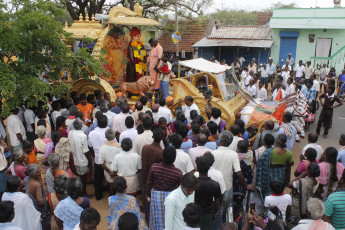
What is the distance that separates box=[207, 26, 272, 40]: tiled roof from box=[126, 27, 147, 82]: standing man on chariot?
13.0 metres

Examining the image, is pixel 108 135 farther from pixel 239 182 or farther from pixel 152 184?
pixel 239 182

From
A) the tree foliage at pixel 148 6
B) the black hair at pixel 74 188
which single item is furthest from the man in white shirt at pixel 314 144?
the tree foliage at pixel 148 6

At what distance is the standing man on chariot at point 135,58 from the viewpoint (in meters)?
10.5

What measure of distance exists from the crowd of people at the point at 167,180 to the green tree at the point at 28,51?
1.63 feet

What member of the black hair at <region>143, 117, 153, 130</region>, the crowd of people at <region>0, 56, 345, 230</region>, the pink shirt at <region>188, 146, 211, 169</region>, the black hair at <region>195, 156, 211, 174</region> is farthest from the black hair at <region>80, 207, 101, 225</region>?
the black hair at <region>143, 117, 153, 130</region>

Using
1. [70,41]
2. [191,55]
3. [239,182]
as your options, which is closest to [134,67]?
[70,41]

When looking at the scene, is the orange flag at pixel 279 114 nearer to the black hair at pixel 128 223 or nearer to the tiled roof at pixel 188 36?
the black hair at pixel 128 223

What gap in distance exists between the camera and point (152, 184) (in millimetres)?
4234

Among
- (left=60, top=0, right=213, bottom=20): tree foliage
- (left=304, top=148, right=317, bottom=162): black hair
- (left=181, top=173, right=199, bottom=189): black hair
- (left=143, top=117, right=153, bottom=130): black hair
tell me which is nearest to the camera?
(left=181, top=173, right=199, bottom=189): black hair

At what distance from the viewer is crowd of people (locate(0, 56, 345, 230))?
136 inches

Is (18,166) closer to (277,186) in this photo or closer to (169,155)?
(169,155)

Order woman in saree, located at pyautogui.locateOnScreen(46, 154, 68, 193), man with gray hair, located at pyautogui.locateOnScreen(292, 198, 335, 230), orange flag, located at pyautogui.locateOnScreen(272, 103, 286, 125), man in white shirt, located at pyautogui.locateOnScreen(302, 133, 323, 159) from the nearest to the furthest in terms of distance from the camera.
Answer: man with gray hair, located at pyautogui.locateOnScreen(292, 198, 335, 230) < woman in saree, located at pyautogui.locateOnScreen(46, 154, 68, 193) < man in white shirt, located at pyautogui.locateOnScreen(302, 133, 323, 159) < orange flag, located at pyautogui.locateOnScreen(272, 103, 286, 125)

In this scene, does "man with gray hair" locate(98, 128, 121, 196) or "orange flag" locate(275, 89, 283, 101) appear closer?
"man with gray hair" locate(98, 128, 121, 196)

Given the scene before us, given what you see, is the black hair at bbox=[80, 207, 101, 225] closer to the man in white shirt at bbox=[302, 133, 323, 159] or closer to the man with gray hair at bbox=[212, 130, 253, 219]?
the man with gray hair at bbox=[212, 130, 253, 219]
